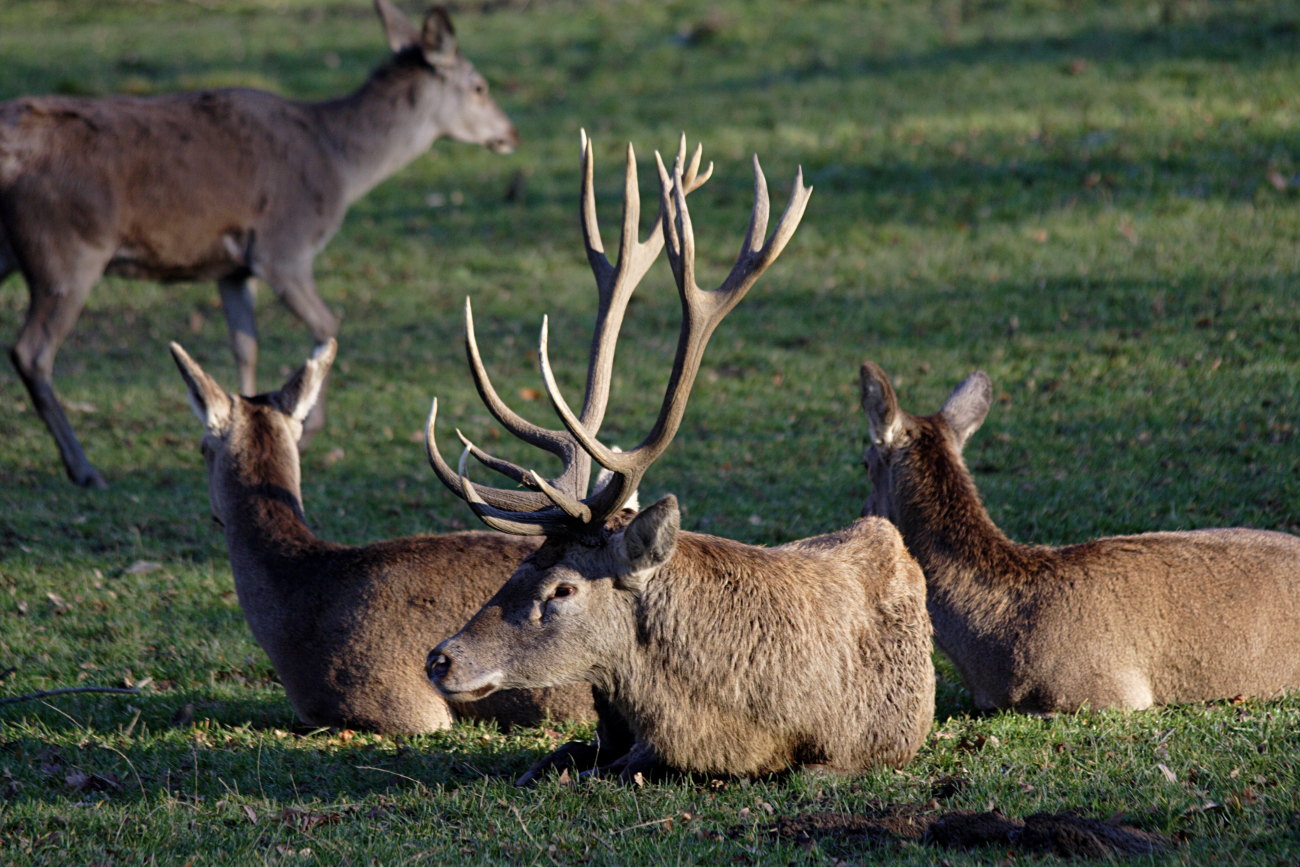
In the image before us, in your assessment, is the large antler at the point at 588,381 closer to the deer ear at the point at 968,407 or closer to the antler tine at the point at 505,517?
the antler tine at the point at 505,517

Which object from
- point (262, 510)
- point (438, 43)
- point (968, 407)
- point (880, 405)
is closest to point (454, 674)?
point (262, 510)

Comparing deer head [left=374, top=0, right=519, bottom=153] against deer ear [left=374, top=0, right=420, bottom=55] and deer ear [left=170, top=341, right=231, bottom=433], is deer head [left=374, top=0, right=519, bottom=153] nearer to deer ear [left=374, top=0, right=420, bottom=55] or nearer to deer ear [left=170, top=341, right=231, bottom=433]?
deer ear [left=374, top=0, right=420, bottom=55]

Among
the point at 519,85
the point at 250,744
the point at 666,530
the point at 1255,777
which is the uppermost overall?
the point at 519,85

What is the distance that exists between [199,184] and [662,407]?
23.5 ft

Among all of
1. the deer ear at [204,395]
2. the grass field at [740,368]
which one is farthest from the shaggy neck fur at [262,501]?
the grass field at [740,368]

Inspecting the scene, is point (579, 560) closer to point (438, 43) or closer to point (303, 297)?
point (303, 297)

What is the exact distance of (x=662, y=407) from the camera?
5.13m

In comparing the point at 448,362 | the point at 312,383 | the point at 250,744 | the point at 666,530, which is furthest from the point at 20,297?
the point at 666,530

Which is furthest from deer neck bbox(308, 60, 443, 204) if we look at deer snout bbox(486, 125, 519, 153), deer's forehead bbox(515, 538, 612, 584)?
deer's forehead bbox(515, 538, 612, 584)

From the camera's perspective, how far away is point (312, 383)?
6879 mm

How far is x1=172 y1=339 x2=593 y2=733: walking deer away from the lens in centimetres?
604

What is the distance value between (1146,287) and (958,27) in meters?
8.80

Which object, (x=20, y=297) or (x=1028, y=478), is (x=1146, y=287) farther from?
(x=20, y=297)

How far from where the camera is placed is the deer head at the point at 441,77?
13.1 meters
